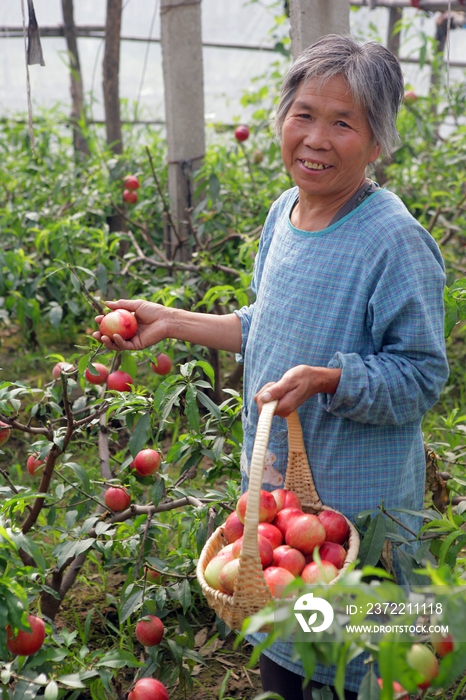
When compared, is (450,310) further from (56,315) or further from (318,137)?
(56,315)

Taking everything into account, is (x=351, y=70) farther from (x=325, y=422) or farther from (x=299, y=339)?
(x=325, y=422)

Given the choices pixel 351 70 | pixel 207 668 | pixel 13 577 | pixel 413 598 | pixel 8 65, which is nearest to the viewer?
pixel 413 598

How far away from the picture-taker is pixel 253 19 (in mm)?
6957

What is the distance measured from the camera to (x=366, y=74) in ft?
5.02

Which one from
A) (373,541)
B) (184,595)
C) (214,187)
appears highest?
(214,187)

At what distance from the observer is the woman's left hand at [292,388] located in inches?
54.9

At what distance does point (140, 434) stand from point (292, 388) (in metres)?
0.62

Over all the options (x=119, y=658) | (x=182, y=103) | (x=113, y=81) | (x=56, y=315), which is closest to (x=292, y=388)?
(x=119, y=658)

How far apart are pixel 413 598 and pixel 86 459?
2328mm

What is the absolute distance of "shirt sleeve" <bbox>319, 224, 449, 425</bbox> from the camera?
1461 mm

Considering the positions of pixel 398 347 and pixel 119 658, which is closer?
pixel 398 347

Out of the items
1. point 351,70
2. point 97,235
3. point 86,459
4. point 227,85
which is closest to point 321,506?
point 351,70

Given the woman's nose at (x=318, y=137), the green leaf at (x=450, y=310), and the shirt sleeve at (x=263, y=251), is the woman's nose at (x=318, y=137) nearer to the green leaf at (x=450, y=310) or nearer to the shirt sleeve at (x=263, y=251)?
the shirt sleeve at (x=263, y=251)

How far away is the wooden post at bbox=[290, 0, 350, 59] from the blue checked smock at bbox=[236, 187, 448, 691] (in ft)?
3.15
